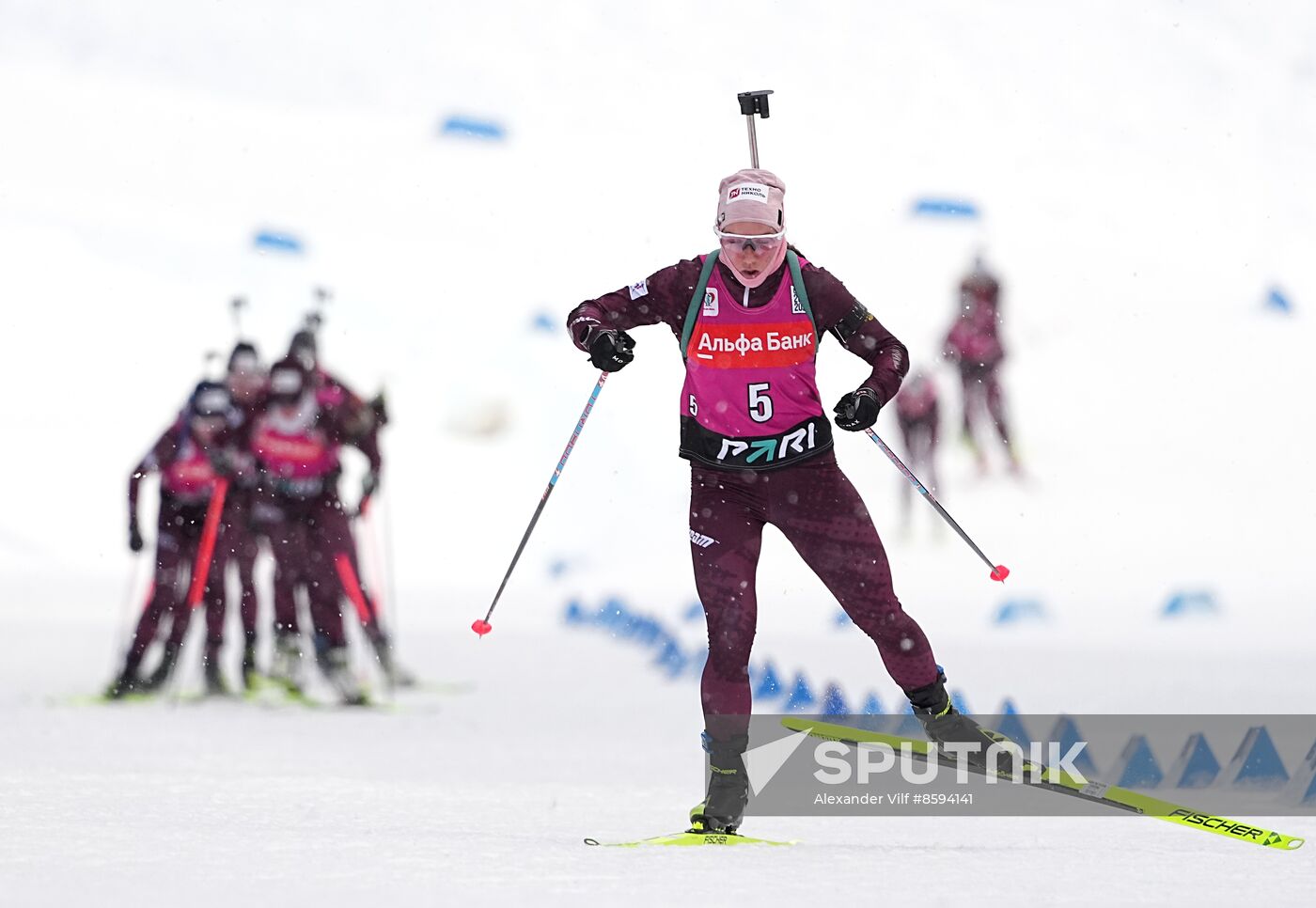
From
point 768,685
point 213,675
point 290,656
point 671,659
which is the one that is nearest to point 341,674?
point 290,656

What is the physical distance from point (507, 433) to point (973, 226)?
828cm

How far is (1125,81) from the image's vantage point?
3044 centimetres

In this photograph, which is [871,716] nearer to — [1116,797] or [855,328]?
[1116,797]

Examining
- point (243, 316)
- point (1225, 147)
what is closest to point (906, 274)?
point (1225, 147)

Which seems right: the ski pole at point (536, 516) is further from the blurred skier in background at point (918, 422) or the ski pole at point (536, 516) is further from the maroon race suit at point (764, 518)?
the blurred skier in background at point (918, 422)

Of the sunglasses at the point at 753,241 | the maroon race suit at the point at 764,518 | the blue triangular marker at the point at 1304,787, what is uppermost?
the sunglasses at the point at 753,241

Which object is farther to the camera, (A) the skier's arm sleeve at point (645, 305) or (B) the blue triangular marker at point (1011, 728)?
(B) the blue triangular marker at point (1011, 728)

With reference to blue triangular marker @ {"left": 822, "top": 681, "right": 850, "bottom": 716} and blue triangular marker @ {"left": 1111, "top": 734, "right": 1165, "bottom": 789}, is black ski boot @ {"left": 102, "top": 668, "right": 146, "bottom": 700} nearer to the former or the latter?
blue triangular marker @ {"left": 822, "top": 681, "right": 850, "bottom": 716}

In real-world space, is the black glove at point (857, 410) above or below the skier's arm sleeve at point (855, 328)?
below

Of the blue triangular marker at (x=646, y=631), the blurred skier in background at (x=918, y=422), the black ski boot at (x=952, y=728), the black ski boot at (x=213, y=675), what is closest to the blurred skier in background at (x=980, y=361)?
the blurred skier in background at (x=918, y=422)

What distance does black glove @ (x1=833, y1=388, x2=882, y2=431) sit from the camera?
4441 mm

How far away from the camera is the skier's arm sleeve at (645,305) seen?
4660mm

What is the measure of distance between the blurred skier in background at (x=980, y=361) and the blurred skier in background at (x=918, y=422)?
153 cm

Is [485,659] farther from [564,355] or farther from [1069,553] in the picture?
[564,355]
